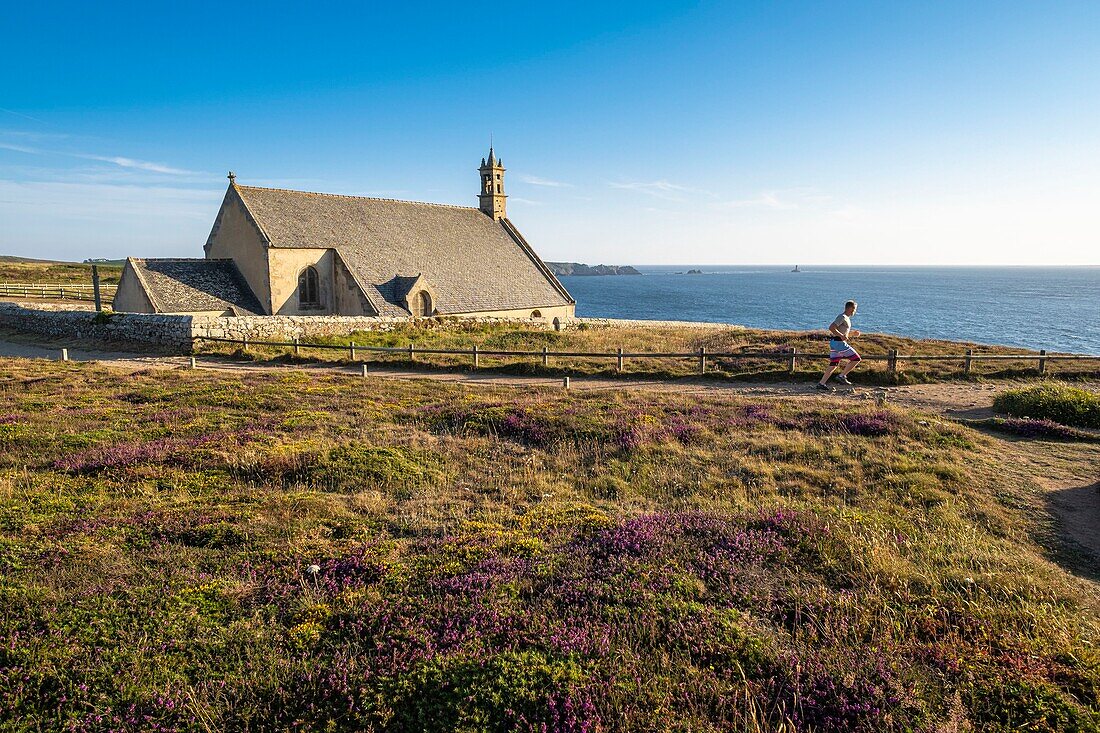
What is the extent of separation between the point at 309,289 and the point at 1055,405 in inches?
1378

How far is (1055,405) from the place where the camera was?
49.5 ft

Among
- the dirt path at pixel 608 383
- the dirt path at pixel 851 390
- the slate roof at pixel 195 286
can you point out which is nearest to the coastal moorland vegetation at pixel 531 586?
the dirt path at pixel 851 390

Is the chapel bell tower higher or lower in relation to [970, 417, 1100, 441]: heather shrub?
higher

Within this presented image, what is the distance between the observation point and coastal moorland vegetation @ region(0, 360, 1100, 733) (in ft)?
15.7

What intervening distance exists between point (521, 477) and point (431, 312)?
94.7 feet

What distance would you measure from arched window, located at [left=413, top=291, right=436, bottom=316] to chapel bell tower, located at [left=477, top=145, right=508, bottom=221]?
656 inches

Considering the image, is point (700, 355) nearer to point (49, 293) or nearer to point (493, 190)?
point (493, 190)

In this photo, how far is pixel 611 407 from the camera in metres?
15.7

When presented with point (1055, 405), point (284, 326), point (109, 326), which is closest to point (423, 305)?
point (284, 326)

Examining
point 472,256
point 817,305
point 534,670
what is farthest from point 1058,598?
point 817,305

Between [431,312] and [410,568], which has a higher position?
[431,312]

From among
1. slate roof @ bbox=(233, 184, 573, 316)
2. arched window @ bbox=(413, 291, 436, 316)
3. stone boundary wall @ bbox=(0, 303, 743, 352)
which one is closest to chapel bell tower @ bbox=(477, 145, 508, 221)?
slate roof @ bbox=(233, 184, 573, 316)

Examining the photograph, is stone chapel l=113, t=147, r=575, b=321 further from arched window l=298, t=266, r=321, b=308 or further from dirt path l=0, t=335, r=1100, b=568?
dirt path l=0, t=335, r=1100, b=568

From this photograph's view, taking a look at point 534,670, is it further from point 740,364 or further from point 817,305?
point 817,305
